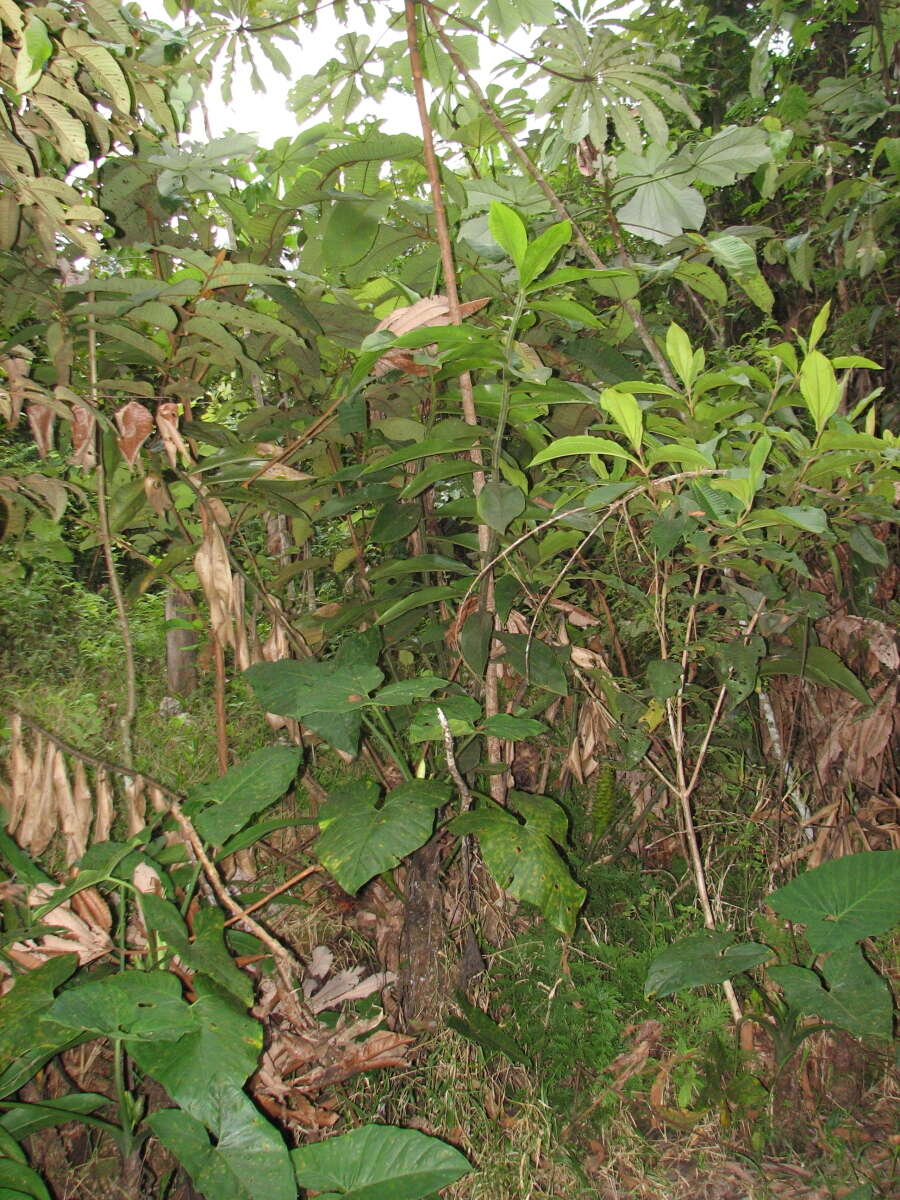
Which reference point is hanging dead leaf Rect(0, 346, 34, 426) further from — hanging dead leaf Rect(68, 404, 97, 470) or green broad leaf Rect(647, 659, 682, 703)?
green broad leaf Rect(647, 659, 682, 703)

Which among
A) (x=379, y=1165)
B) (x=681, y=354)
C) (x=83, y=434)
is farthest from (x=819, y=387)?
(x=379, y=1165)

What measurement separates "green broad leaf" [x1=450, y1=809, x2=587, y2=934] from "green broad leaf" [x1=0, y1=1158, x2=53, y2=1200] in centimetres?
63

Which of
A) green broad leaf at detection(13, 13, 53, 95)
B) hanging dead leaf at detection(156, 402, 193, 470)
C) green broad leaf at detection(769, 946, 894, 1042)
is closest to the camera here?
green broad leaf at detection(13, 13, 53, 95)

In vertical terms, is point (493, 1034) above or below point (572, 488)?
below

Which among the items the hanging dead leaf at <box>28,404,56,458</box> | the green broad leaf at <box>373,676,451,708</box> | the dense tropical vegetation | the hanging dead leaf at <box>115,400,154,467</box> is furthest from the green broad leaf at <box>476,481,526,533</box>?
the hanging dead leaf at <box>28,404,56,458</box>

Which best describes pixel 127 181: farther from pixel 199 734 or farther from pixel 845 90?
pixel 845 90

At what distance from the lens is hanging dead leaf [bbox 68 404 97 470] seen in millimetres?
1138

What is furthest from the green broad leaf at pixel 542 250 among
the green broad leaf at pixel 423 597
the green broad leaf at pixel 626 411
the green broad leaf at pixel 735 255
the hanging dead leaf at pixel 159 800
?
the hanging dead leaf at pixel 159 800

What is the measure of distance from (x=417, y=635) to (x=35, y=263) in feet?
2.90

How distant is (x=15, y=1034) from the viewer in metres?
0.96

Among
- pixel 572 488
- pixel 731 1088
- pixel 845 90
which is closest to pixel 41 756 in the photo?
pixel 572 488

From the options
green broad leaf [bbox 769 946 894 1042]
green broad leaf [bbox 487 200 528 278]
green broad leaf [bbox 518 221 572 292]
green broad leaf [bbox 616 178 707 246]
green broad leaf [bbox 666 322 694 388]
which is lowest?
green broad leaf [bbox 769 946 894 1042]

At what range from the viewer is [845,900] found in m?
1.17

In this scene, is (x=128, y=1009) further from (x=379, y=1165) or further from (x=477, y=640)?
(x=477, y=640)
